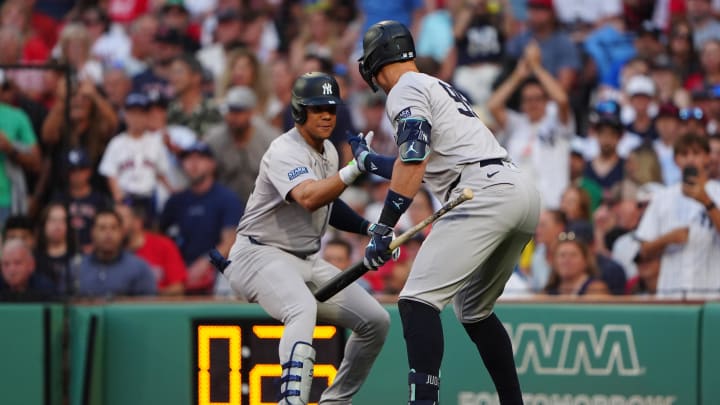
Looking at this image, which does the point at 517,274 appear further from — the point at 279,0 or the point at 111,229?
the point at 279,0

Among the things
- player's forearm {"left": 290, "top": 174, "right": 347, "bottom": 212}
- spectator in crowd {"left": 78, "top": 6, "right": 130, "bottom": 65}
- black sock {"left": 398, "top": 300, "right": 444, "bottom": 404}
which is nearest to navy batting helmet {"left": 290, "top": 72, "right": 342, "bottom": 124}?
player's forearm {"left": 290, "top": 174, "right": 347, "bottom": 212}

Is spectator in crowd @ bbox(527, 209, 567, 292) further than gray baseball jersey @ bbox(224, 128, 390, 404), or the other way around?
spectator in crowd @ bbox(527, 209, 567, 292)

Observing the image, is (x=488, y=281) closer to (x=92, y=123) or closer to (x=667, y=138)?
(x=667, y=138)

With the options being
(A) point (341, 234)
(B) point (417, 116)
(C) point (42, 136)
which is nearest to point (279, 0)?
(A) point (341, 234)

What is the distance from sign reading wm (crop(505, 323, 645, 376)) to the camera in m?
8.66

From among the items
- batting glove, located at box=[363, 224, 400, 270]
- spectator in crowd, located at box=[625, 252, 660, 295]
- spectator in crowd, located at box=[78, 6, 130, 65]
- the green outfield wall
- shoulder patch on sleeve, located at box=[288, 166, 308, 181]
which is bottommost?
the green outfield wall

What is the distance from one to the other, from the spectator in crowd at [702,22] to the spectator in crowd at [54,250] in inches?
260

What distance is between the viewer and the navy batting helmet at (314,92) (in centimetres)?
732

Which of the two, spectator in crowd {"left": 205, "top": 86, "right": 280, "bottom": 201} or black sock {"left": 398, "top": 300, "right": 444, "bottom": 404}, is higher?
spectator in crowd {"left": 205, "top": 86, "right": 280, "bottom": 201}

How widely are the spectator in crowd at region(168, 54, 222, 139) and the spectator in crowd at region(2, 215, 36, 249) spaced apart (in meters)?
3.19

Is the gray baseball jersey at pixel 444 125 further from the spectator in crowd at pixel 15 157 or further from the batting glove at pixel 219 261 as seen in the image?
the spectator in crowd at pixel 15 157

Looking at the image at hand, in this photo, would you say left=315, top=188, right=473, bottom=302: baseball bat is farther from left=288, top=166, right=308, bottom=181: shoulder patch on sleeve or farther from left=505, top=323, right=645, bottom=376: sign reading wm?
left=505, top=323, right=645, bottom=376: sign reading wm

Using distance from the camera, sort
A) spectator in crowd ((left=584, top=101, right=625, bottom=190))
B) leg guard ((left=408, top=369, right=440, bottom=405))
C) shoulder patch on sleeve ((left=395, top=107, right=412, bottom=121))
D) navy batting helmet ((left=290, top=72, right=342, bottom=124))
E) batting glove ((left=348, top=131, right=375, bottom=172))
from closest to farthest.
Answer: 1. leg guard ((left=408, top=369, right=440, bottom=405))
2. shoulder patch on sleeve ((left=395, top=107, right=412, bottom=121))
3. batting glove ((left=348, top=131, right=375, bottom=172))
4. navy batting helmet ((left=290, top=72, right=342, bottom=124))
5. spectator in crowd ((left=584, top=101, right=625, bottom=190))

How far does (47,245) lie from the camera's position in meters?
9.22
